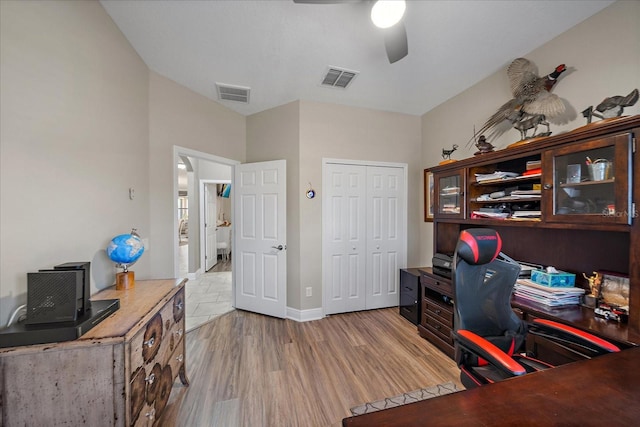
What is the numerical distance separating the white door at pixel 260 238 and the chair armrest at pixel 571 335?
2.41 meters

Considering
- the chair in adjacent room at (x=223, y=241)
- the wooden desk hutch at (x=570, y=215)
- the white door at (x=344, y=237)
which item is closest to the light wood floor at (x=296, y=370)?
the white door at (x=344, y=237)

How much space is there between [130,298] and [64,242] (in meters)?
0.48

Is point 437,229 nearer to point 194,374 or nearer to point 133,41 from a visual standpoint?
point 194,374

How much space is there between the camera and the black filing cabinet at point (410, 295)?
287cm

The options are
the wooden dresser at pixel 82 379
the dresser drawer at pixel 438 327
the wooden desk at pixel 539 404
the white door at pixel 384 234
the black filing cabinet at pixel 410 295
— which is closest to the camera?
the wooden desk at pixel 539 404

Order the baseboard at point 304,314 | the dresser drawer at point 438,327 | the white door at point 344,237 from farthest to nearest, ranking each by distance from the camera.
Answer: the white door at point 344,237 < the baseboard at point 304,314 < the dresser drawer at point 438,327

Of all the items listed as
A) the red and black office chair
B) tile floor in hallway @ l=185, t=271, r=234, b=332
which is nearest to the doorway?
tile floor in hallway @ l=185, t=271, r=234, b=332

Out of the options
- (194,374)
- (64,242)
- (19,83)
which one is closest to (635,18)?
(19,83)

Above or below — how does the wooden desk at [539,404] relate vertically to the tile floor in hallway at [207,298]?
above

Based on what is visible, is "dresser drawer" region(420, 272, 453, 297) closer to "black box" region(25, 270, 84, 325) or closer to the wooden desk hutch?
the wooden desk hutch

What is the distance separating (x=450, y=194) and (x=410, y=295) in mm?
1332

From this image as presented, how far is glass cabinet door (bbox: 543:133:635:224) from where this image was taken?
1.30 meters

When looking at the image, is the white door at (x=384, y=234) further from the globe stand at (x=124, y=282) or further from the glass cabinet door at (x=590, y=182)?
the globe stand at (x=124, y=282)

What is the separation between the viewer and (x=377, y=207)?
3377mm
